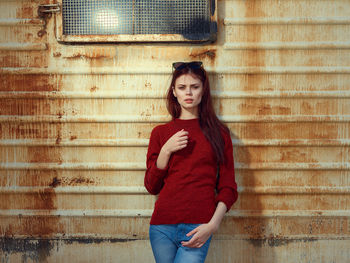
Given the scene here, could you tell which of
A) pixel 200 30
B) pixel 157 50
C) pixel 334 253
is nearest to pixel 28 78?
pixel 157 50

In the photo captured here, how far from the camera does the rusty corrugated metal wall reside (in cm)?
234

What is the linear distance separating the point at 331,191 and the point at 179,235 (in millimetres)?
1237

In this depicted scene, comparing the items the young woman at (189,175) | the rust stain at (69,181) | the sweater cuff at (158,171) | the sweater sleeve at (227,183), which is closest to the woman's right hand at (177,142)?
the young woman at (189,175)

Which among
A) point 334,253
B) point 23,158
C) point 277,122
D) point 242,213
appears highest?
point 277,122

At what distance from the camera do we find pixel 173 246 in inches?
73.2

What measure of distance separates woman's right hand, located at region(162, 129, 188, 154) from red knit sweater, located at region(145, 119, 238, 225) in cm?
8

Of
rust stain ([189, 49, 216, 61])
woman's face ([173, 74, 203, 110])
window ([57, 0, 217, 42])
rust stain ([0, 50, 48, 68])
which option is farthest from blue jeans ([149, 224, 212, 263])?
rust stain ([0, 50, 48, 68])

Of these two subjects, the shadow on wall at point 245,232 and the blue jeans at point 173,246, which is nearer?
the blue jeans at point 173,246

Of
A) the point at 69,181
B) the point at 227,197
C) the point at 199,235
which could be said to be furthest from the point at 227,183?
the point at 69,181

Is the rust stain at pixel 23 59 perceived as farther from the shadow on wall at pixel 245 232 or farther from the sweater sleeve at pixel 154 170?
the shadow on wall at pixel 245 232

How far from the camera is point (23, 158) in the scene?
242 cm

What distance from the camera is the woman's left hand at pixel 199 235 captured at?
5.88 feet

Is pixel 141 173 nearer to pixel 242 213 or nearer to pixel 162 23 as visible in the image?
pixel 242 213

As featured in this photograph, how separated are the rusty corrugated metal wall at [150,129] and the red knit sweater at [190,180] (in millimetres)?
379
